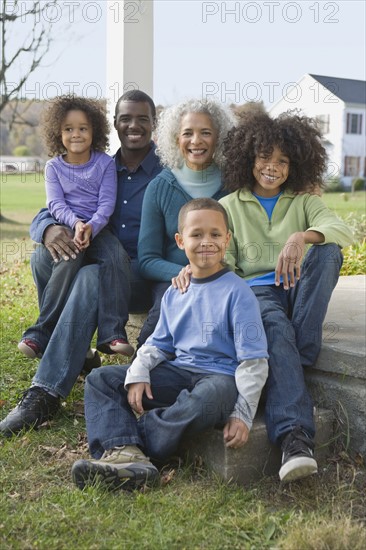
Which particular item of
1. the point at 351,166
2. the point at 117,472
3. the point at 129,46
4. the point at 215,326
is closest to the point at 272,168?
the point at 215,326

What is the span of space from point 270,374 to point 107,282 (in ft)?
3.05

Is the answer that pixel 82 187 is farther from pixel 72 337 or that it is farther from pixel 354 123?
pixel 354 123

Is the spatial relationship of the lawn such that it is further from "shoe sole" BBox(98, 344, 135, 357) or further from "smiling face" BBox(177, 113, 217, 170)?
"smiling face" BBox(177, 113, 217, 170)

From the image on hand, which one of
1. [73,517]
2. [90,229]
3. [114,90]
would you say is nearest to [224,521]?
[73,517]

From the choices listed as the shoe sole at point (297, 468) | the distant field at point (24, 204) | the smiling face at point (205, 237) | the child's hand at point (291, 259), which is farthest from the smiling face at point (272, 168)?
the distant field at point (24, 204)

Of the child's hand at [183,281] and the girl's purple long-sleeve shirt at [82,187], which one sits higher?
the girl's purple long-sleeve shirt at [82,187]

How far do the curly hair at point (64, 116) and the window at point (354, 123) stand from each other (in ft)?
73.4

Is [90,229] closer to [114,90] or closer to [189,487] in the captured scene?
[189,487]

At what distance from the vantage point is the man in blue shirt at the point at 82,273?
329cm

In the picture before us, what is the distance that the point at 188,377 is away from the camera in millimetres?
2914

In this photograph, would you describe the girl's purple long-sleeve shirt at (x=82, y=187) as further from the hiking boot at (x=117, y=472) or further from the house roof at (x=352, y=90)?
the house roof at (x=352, y=90)

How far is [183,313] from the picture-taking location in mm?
2941

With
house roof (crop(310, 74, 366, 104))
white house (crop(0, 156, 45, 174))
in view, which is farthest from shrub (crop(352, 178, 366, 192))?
white house (crop(0, 156, 45, 174))

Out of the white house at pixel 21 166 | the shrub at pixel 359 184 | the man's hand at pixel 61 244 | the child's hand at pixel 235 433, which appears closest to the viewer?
the child's hand at pixel 235 433
